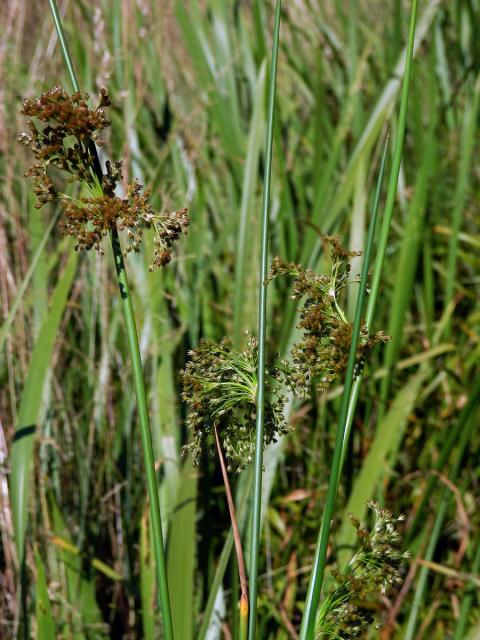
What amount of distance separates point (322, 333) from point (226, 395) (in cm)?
8

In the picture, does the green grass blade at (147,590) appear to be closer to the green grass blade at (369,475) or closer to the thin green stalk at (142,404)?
the green grass blade at (369,475)

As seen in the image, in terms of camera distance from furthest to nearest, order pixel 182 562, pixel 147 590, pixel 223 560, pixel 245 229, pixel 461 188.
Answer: pixel 461 188, pixel 245 229, pixel 147 590, pixel 182 562, pixel 223 560

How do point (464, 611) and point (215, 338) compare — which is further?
point (215, 338)

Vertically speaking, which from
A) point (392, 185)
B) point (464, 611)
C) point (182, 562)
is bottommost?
point (464, 611)

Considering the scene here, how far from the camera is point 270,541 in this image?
4.90 ft

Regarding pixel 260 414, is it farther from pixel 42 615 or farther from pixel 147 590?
pixel 147 590

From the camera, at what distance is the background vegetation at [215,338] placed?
1.21 m

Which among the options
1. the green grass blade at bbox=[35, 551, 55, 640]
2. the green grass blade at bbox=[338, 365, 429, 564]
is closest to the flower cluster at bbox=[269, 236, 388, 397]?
the green grass blade at bbox=[35, 551, 55, 640]

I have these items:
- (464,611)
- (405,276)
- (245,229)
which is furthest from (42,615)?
(405,276)

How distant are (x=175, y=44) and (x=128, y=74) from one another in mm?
1437

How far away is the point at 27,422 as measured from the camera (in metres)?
1.04

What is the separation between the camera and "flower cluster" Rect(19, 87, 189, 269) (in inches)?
16.0

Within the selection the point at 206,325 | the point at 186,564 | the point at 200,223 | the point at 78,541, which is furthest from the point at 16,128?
the point at 186,564

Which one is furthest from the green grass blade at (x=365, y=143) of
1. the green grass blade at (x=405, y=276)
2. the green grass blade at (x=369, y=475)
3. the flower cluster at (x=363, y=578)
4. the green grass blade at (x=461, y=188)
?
the flower cluster at (x=363, y=578)
